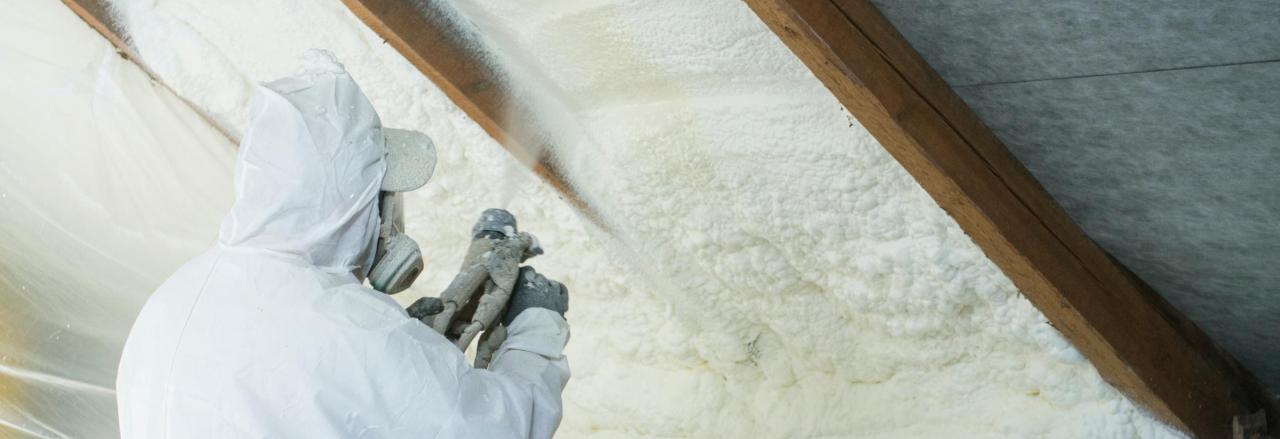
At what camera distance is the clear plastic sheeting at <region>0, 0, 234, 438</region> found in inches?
119

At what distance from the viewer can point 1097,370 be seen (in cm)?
209

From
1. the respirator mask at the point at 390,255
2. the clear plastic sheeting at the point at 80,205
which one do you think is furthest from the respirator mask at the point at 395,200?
the clear plastic sheeting at the point at 80,205

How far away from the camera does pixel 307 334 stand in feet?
5.21

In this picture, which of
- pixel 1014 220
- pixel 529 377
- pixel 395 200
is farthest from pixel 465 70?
pixel 1014 220

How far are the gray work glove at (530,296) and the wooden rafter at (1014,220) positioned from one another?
49cm

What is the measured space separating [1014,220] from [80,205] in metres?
2.15

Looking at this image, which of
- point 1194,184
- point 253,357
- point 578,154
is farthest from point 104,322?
point 1194,184

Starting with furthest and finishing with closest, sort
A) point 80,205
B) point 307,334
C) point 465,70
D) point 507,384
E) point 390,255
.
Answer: point 80,205 → point 465,70 → point 390,255 → point 507,384 → point 307,334

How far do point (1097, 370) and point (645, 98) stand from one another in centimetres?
87

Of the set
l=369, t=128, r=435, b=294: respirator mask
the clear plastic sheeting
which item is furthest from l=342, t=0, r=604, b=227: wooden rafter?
the clear plastic sheeting

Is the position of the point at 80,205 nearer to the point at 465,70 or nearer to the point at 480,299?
the point at 465,70

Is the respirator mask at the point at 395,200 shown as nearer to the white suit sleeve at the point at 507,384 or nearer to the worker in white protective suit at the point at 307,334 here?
the worker in white protective suit at the point at 307,334

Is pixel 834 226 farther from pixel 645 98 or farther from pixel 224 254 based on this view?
pixel 224 254

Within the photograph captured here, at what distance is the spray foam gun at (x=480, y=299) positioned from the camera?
5.96 ft
